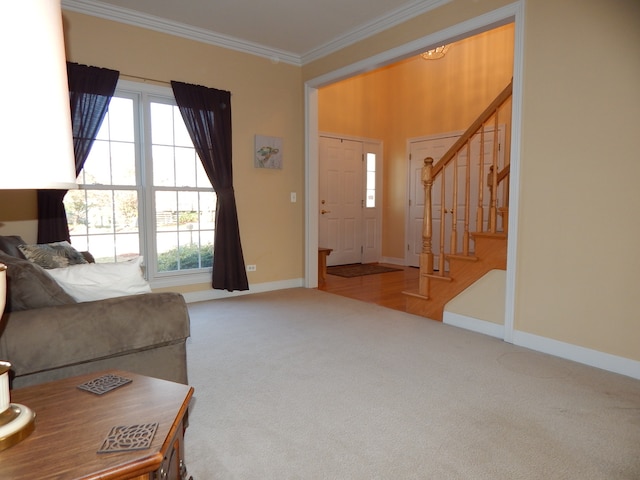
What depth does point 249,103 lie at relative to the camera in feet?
15.1

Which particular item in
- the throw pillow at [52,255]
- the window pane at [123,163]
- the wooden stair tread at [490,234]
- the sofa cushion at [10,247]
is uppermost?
the window pane at [123,163]

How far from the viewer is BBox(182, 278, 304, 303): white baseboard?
4.37 meters

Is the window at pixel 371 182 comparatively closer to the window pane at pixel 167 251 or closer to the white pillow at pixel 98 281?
the window pane at pixel 167 251

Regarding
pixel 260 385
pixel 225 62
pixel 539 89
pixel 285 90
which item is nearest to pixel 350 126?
pixel 285 90

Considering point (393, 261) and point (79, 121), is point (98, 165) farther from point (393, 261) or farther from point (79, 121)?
point (393, 261)

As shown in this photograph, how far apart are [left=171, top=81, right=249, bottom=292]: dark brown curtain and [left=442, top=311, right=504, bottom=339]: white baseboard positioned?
2.16 meters

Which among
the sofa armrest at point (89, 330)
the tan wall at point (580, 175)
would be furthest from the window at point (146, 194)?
the tan wall at point (580, 175)

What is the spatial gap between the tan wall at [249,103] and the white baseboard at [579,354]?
2.85 meters

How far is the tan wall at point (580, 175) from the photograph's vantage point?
2.45m

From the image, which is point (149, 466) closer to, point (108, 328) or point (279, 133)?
point (108, 328)

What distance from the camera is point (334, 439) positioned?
1784 mm

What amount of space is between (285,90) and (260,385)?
12.1 ft

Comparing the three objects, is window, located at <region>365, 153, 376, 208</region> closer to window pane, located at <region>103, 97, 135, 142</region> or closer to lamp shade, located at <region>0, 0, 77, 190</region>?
window pane, located at <region>103, 97, 135, 142</region>

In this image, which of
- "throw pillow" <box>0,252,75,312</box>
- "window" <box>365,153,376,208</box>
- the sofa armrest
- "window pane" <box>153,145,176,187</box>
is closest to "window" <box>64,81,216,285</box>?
"window pane" <box>153,145,176,187</box>
